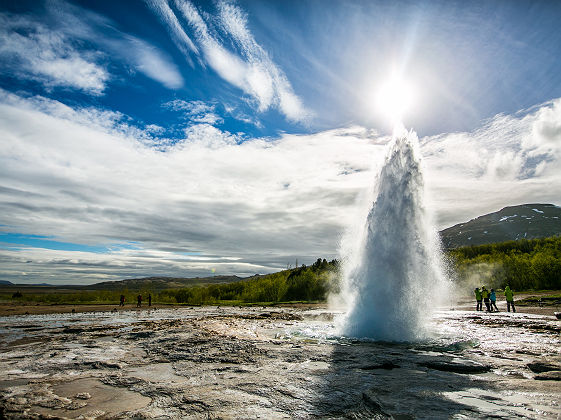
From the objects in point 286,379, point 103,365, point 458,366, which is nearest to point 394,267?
point 458,366

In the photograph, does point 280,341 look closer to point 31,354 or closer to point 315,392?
point 315,392

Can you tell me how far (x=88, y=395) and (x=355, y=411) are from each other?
4815 mm

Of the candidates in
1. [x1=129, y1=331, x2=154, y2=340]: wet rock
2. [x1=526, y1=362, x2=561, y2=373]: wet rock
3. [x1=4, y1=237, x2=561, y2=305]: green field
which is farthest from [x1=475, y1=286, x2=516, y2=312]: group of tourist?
[x1=4, y1=237, x2=561, y2=305]: green field

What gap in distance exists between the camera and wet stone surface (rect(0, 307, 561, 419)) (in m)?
5.09

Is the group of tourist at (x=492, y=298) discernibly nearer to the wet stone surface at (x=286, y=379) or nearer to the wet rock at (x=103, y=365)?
the wet stone surface at (x=286, y=379)

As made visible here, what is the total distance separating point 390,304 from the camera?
13.6 m

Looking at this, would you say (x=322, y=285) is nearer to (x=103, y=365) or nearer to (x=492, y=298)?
(x=492, y=298)

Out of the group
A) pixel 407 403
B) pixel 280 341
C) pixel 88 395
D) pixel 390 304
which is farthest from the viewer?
pixel 390 304

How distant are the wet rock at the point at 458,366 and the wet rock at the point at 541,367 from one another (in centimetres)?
89

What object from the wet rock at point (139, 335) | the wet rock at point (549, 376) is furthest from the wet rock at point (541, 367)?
the wet rock at point (139, 335)

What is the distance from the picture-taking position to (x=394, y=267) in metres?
14.0

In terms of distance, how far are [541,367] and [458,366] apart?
5.59 feet

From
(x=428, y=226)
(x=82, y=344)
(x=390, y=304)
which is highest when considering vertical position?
(x=428, y=226)

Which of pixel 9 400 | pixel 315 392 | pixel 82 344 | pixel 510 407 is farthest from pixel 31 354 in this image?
pixel 510 407
